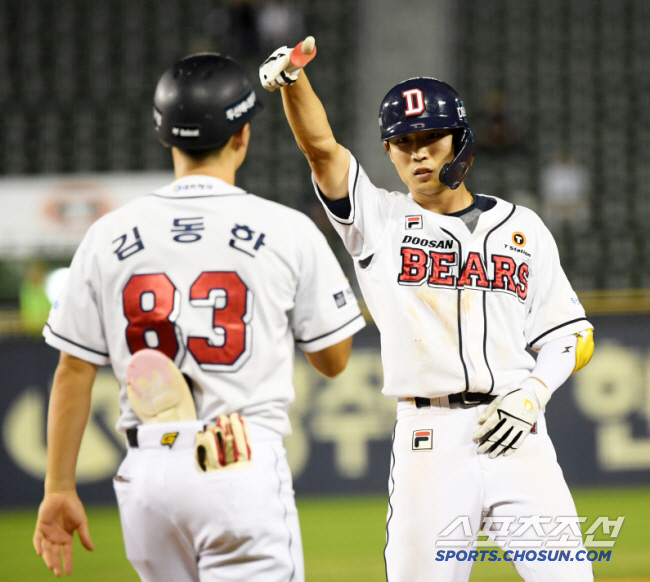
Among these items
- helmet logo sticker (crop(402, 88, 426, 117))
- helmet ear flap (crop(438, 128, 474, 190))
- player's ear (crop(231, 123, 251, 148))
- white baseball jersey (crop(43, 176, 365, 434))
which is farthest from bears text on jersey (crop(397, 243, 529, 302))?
player's ear (crop(231, 123, 251, 148))

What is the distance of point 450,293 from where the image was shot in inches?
126

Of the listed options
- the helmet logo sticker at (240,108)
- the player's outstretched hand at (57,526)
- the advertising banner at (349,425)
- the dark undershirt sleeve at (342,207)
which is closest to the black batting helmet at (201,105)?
the helmet logo sticker at (240,108)

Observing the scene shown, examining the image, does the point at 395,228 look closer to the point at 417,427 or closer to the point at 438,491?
the point at 417,427

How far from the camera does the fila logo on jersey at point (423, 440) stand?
312 cm

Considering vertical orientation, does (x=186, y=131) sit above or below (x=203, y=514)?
above

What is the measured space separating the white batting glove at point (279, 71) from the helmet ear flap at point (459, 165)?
0.63 m

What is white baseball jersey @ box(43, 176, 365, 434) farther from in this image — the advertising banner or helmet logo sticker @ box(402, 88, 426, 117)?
the advertising banner

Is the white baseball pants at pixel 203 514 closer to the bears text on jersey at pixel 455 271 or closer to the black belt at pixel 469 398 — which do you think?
the black belt at pixel 469 398

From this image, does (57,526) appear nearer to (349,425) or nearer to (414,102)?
(414,102)

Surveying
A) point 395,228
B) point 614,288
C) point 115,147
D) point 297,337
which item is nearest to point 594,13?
point 614,288

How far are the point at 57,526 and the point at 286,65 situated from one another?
1521mm

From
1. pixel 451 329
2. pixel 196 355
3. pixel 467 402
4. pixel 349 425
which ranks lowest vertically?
pixel 349 425

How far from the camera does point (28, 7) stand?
13.5m

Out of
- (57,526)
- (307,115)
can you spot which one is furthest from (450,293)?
(57,526)
